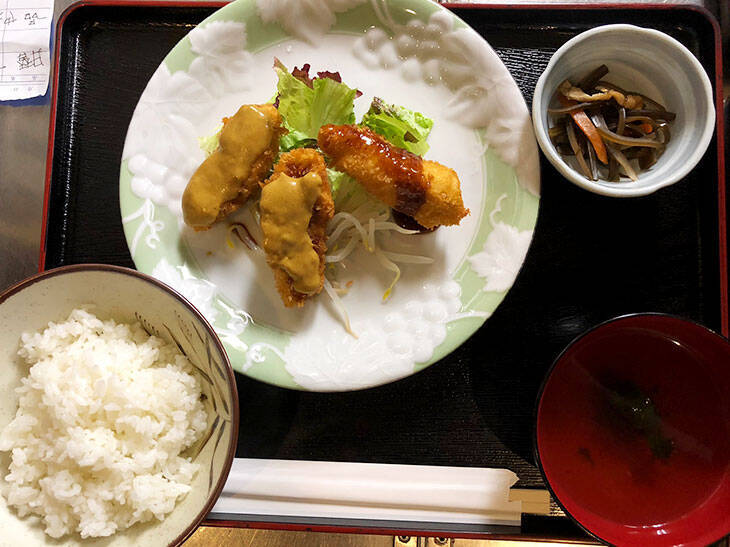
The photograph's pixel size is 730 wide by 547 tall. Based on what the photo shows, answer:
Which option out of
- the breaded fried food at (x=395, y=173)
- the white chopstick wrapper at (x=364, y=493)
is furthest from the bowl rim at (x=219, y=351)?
the breaded fried food at (x=395, y=173)

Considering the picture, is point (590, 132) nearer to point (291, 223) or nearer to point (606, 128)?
point (606, 128)

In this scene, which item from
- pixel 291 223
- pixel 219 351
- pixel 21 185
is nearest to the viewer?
pixel 219 351

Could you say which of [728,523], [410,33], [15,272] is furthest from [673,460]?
[15,272]

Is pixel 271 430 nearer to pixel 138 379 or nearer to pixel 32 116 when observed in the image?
pixel 138 379

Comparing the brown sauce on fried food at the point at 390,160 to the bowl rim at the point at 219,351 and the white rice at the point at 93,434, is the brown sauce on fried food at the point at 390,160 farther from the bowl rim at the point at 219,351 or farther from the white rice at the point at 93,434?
the white rice at the point at 93,434

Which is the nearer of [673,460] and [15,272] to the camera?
[673,460]

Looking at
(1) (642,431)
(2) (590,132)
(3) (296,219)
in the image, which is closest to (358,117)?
(3) (296,219)

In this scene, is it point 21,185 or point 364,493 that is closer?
point 364,493

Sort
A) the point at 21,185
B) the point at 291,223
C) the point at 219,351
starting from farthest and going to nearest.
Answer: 1. the point at 21,185
2. the point at 291,223
3. the point at 219,351
